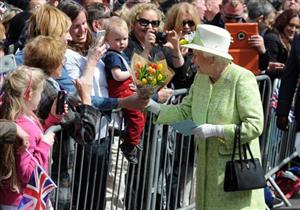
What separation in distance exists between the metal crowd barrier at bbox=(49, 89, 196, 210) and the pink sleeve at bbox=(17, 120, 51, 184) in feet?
1.57

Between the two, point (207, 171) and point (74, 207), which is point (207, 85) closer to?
point (207, 171)

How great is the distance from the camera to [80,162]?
728cm

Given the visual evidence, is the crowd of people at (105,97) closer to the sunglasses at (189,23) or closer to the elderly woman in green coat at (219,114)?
the elderly woman in green coat at (219,114)

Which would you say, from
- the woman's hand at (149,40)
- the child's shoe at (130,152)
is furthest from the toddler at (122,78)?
the woman's hand at (149,40)

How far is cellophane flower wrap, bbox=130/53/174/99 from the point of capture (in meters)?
7.09

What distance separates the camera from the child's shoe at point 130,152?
7.72m

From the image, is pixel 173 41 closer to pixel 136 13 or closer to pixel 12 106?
pixel 136 13

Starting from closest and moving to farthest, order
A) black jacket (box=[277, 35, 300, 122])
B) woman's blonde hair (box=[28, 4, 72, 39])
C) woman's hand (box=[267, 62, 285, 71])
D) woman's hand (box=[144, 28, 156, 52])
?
woman's blonde hair (box=[28, 4, 72, 39])
woman's hand (box=[144, 28, 156, 52])
black jacket (box=[277, 35, 300, 122])
woman's hand (box=[267, 62, 285, 71])

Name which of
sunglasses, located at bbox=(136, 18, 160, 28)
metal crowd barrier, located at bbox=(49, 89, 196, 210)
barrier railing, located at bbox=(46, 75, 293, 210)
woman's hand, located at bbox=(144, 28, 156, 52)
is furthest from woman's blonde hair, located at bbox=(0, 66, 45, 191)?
sunglasses, located at bbox=(136, 18, 160, 28)

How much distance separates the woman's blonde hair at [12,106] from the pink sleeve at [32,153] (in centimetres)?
4

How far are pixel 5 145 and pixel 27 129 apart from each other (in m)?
0.21

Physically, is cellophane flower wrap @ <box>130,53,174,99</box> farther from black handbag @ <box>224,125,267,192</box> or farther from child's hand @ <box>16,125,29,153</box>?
child's hand @ <box>16,125,29,153</box>

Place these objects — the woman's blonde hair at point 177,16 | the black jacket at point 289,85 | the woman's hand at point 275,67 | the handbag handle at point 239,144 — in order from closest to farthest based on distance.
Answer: the handbag handle at point 239,144 < the black jacket at point 289,85 < the woman's blonde hair at point 177,16 < the woman's hand at point 275,67

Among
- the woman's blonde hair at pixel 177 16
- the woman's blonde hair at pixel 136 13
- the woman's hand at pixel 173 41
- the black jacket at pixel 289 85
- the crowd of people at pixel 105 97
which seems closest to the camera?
the crowd of people at pixel 105 97
